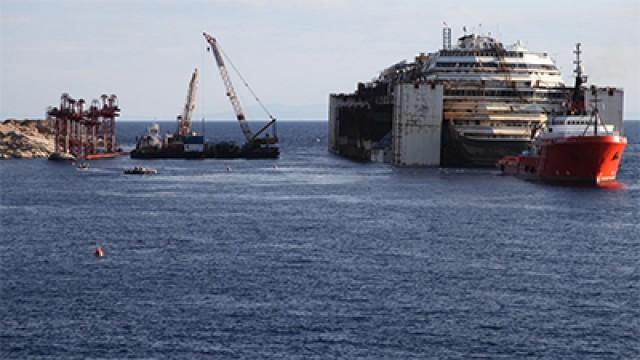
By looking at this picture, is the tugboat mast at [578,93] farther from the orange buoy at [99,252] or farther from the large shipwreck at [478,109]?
the orange buoy at [99,252]

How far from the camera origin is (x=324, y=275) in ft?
236

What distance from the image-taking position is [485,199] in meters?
120

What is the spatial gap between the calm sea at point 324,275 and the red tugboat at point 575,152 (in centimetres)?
695

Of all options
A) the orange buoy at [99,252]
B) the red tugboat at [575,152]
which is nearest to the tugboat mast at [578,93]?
the red tugboat at [575,152]

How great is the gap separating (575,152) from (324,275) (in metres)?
68.2

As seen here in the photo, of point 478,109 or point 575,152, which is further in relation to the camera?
point 478,109

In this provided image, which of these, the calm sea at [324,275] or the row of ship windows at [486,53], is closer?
the calm sea at [324,275]

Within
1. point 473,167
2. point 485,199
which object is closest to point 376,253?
point 485,199

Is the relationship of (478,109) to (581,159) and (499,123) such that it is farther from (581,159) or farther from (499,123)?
(581,159)

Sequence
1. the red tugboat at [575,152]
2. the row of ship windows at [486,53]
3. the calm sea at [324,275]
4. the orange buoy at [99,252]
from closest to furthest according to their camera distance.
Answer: the calm sea at [324,275]
the orange buoy at [99,252]
the red tugboat at [575,152]
the row of ship windows at [486,53]

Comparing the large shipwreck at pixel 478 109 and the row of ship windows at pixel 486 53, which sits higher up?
the row of ship windows at pixel 486 53

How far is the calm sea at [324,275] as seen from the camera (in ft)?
181

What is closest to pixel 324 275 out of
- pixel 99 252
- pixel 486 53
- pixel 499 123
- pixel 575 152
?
pixel 99 252

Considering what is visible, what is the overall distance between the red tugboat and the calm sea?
6.95 m
